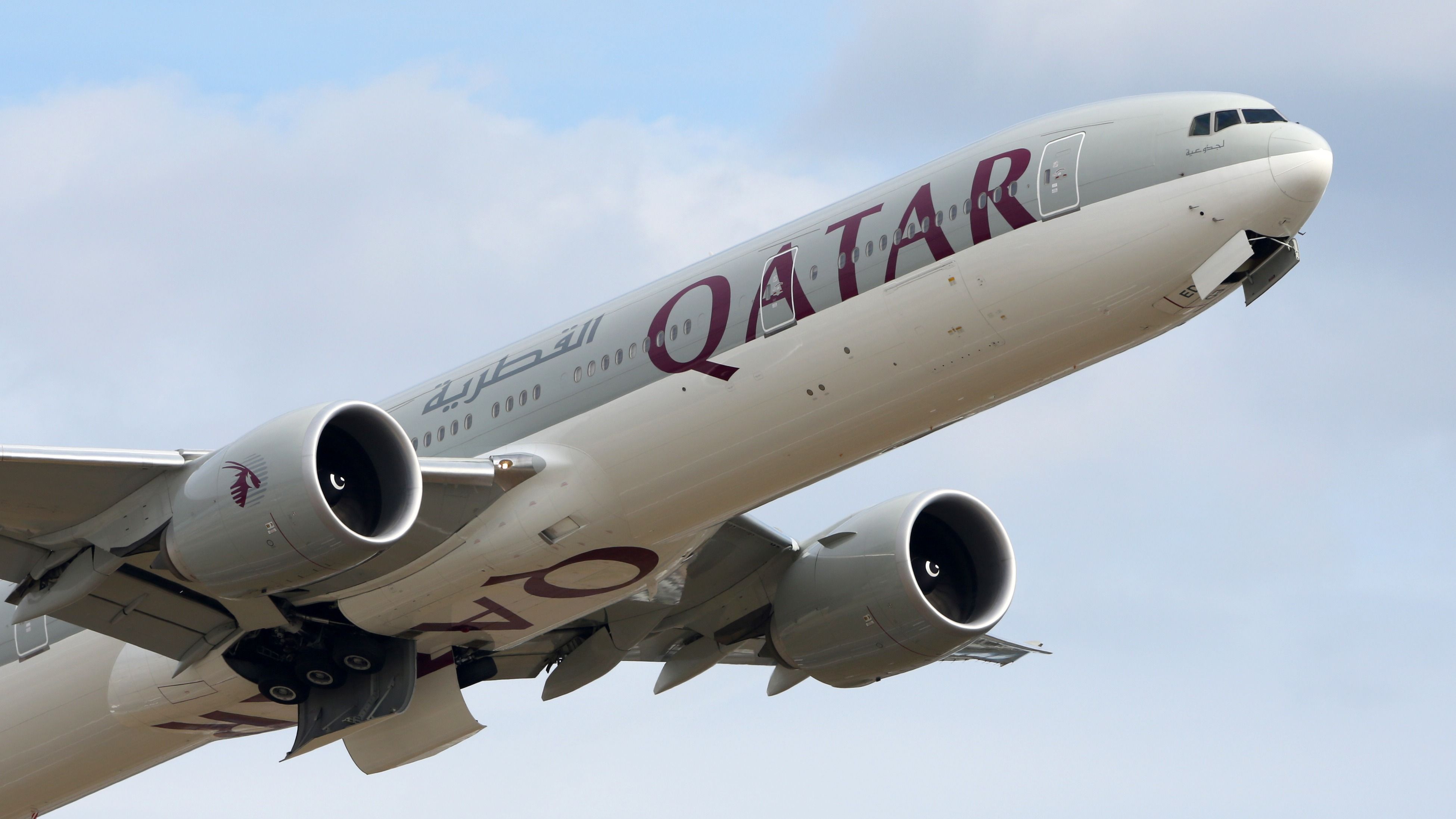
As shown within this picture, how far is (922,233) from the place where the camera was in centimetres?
2028

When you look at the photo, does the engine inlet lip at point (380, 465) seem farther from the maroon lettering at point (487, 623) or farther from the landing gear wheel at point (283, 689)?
the landing gear wheel at point (283, 689)

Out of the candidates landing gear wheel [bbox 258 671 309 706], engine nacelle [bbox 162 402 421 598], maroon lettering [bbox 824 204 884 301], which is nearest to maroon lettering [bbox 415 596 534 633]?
landing gear wheel [bbox 258 671 309 706]

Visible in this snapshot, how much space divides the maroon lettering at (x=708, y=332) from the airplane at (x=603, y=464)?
0.03 meters

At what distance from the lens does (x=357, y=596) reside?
22.6m

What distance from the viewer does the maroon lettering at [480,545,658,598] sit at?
22.0 metres

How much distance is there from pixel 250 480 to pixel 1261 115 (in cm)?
1167

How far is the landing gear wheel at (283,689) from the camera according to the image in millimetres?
23766

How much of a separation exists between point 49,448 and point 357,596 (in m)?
4.17

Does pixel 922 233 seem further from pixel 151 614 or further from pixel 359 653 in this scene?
pixel 151 614

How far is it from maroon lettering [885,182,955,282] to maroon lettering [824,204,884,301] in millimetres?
426

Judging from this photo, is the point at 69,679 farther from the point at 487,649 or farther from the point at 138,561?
the point at 487,649

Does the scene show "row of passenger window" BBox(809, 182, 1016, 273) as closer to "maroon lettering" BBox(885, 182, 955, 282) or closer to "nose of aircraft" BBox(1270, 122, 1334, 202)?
"maroon lettering" BBox(885, 182, 955, 282)

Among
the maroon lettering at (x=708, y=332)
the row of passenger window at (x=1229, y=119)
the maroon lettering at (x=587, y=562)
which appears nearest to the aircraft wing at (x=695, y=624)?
the maroon lettering at (x=587, y=562)

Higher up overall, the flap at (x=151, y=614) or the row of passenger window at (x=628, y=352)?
the row of passenger window at (x=628, y=352)
